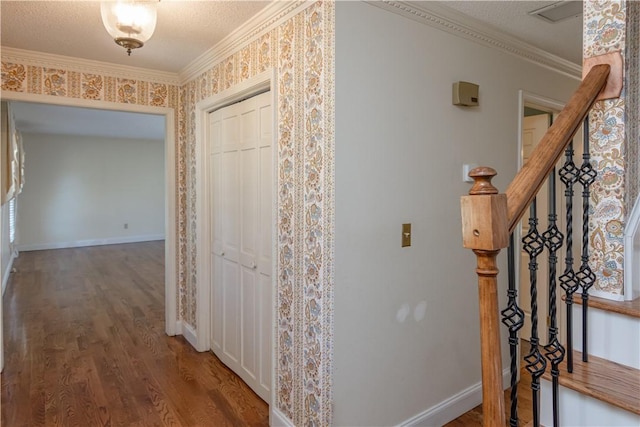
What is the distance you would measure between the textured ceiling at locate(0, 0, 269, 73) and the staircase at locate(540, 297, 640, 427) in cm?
210

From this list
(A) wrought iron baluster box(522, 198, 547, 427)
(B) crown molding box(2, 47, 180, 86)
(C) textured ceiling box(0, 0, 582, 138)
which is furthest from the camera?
(B) crown molding box(2, 47, 180, 86)

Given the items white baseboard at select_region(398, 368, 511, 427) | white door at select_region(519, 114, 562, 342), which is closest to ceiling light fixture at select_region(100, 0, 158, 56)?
white baseboard at select_region(398, 368, 511, 427)

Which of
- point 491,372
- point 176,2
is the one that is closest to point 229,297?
point 176,2

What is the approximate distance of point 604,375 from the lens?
119cm

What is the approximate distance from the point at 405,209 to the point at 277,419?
1389 millimetres

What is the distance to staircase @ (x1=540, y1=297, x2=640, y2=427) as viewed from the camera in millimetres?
1092

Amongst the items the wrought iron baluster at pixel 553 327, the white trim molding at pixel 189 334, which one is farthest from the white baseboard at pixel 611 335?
Result: the white trim molding at pixel 189 334

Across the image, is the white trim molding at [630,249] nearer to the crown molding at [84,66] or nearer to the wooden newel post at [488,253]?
the wooden newel post at [488,253]

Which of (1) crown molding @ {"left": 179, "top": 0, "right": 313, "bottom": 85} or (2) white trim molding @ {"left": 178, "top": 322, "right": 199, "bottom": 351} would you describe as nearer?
(1) crown molding @ {"left": 179, "top": 0, "right": 313, "bottom": 85}

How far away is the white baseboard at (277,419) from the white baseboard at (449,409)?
0.62 meters

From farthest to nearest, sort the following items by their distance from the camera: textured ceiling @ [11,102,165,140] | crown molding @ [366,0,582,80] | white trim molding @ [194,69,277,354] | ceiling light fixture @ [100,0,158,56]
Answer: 1. textured ceiling @ [11,102,165,140]
2. white trim molding @ [194,69,277,354]
3. crown molding @ [366,0,582,80]
4. ceiling light fixture @ [100,0,158,56]

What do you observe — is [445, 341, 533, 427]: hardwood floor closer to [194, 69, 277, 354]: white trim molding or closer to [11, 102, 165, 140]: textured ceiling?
[194, 69, 277, 354]: white trim molding

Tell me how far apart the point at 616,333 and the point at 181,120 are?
11.2 feet

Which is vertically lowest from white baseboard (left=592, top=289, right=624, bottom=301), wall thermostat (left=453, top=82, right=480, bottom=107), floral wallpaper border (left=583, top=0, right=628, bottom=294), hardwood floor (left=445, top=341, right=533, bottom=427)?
hardwood floor (left=445, top=341, right=533, bottom=427)
